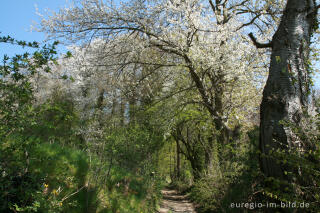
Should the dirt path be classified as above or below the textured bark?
below

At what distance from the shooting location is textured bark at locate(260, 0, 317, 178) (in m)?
3.41

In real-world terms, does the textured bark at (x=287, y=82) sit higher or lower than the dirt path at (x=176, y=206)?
higher

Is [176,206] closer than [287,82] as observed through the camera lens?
No

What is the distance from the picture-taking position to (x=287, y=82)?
3.60 metres

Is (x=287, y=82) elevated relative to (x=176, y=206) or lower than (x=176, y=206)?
elevated

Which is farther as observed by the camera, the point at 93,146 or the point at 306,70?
the point at 93,146

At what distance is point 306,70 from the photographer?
12.5 ft

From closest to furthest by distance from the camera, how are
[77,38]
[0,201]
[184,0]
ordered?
[0,201], [184,0], [77,38]

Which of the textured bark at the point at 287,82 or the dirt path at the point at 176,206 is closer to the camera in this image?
the textured bark at the point at 287,82

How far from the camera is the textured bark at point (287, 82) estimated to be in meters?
3.41

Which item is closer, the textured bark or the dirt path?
the textured bark

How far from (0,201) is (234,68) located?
7.09 meters

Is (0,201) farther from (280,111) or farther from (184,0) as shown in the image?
(184,0)

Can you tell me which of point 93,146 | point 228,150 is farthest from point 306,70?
point 93,146
